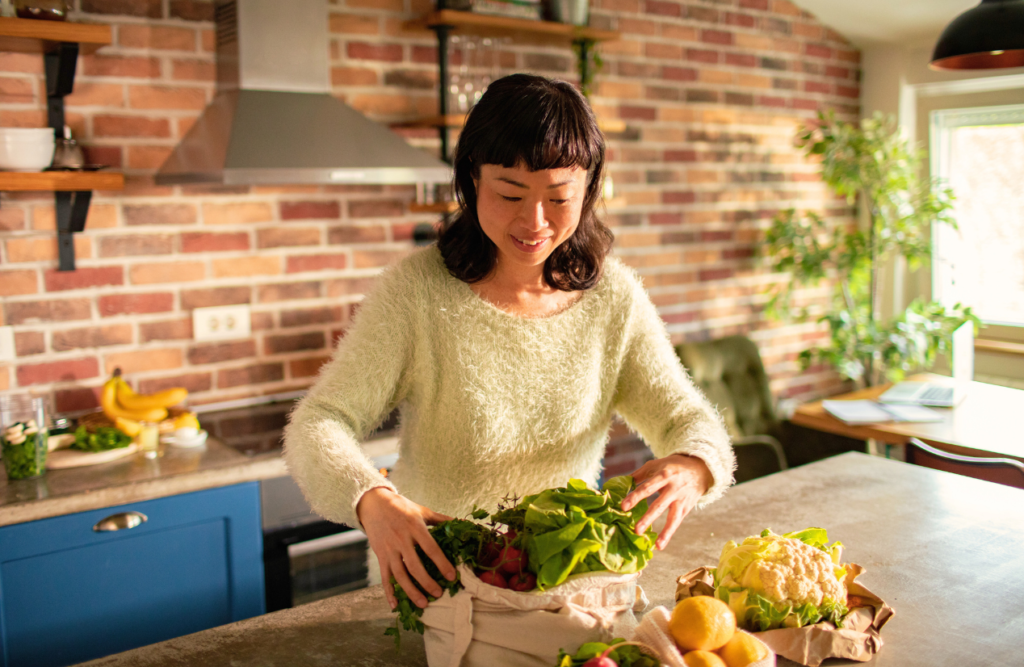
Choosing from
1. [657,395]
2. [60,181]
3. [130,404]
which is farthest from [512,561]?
[60,181]

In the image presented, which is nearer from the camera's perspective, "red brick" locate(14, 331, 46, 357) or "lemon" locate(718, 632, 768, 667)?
"lemon" locate(718, 632, 768, 667)

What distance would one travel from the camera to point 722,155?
3760 mm

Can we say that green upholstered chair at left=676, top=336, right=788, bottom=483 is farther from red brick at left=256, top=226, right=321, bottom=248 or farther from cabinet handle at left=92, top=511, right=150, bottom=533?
cabinet handle at left=92, top=511, right=150, bottom=533

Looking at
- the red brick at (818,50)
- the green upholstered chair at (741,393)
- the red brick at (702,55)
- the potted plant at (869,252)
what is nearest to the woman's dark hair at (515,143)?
the green upholstered chair at (741,393)

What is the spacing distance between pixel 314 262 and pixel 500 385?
57.5 inches

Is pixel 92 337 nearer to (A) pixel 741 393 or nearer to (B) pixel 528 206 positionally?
(B) pixel 528 206

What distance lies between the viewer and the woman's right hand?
3.41ft

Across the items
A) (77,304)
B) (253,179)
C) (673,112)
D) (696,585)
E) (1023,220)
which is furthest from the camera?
(1023,220)

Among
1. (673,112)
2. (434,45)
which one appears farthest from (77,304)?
(673,112)

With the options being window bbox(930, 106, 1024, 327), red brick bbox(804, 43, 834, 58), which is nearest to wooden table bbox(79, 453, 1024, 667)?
window bbox(930, 106, 1024, 327)

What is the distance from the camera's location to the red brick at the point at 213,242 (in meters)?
2.54

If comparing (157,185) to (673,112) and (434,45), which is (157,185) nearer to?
(434,45)

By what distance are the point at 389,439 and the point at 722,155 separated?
2134 millimetres

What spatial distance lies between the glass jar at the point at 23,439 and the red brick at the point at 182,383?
413mm
